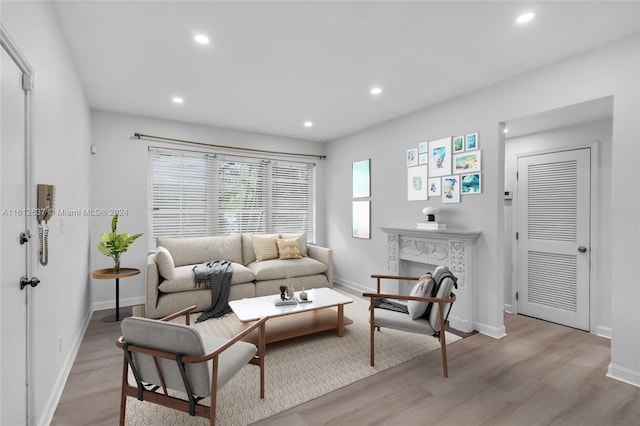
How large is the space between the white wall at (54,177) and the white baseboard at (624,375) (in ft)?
13.5

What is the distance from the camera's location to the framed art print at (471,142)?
3508 mm

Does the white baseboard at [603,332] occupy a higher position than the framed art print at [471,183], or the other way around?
the framed art print at [471,183]

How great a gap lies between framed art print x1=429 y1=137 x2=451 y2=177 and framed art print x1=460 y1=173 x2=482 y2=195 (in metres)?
0.23

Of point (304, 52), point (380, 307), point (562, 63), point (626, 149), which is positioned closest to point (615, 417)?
point (380, 307)

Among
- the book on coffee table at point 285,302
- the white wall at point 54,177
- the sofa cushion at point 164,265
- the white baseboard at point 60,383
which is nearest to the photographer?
the white wall at point 54,177

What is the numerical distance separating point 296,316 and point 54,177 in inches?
102

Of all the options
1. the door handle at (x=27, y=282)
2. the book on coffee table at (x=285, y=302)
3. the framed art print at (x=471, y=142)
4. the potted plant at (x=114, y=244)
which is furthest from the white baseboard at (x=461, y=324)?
the potted plant at (x=114, y=244)

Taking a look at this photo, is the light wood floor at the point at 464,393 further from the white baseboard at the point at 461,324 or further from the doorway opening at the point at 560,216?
the doorway opening at the point at 560,216

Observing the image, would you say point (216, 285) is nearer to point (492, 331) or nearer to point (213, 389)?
point (213, 389)

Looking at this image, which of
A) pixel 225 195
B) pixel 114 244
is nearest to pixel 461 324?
pixel 225 195

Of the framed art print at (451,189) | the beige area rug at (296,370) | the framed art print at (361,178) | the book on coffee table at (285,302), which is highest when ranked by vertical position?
the framed art print at (361,178)

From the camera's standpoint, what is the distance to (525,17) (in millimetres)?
2227

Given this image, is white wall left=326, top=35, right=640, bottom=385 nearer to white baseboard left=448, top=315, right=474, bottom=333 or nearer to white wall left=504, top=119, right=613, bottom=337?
white baseboard left=448, top=315, right=474, bottom=333

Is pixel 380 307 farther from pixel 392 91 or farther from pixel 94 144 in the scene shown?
pixel 94 144
